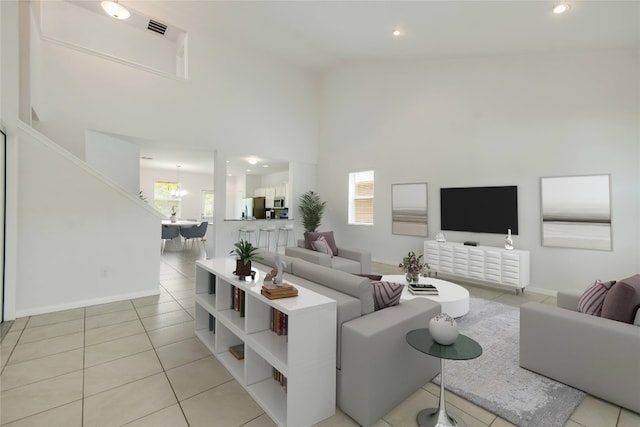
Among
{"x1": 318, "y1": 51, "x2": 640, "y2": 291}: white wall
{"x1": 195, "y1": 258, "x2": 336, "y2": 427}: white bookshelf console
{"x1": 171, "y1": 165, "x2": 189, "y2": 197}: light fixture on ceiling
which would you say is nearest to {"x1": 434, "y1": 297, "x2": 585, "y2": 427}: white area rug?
{"x1": 195, "y1": 258, "x2": 336, "y2": 427}: white bookshelf console

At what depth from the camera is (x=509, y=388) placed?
204cm

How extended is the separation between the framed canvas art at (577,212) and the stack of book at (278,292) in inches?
179

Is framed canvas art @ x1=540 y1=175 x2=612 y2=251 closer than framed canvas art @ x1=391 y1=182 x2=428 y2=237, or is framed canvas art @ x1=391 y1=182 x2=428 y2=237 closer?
framed canvas art @ x1=540 y1=175 x2=612 y2=251

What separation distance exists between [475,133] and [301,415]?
536 centimetres

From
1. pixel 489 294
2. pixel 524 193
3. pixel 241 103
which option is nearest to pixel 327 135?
pixel 241 103

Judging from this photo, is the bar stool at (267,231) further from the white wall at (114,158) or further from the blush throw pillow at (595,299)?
the blush throw pillow at (595,299)

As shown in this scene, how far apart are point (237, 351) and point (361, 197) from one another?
18.0 ft

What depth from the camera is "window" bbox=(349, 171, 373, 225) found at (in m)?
7.17

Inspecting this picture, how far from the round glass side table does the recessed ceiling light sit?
4084 millimetres

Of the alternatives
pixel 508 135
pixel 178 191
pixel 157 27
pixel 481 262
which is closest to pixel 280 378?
pixel 481 262

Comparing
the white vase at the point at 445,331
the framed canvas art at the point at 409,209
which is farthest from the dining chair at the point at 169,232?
the white vase at the point at 445,331

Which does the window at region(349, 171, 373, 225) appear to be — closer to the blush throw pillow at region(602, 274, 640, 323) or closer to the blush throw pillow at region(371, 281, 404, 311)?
the blush throw pillow at region(371, 281, 404, 311)

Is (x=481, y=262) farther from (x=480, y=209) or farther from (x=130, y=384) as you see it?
(x=130, y=384)

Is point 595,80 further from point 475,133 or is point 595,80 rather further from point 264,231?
point 264,231
